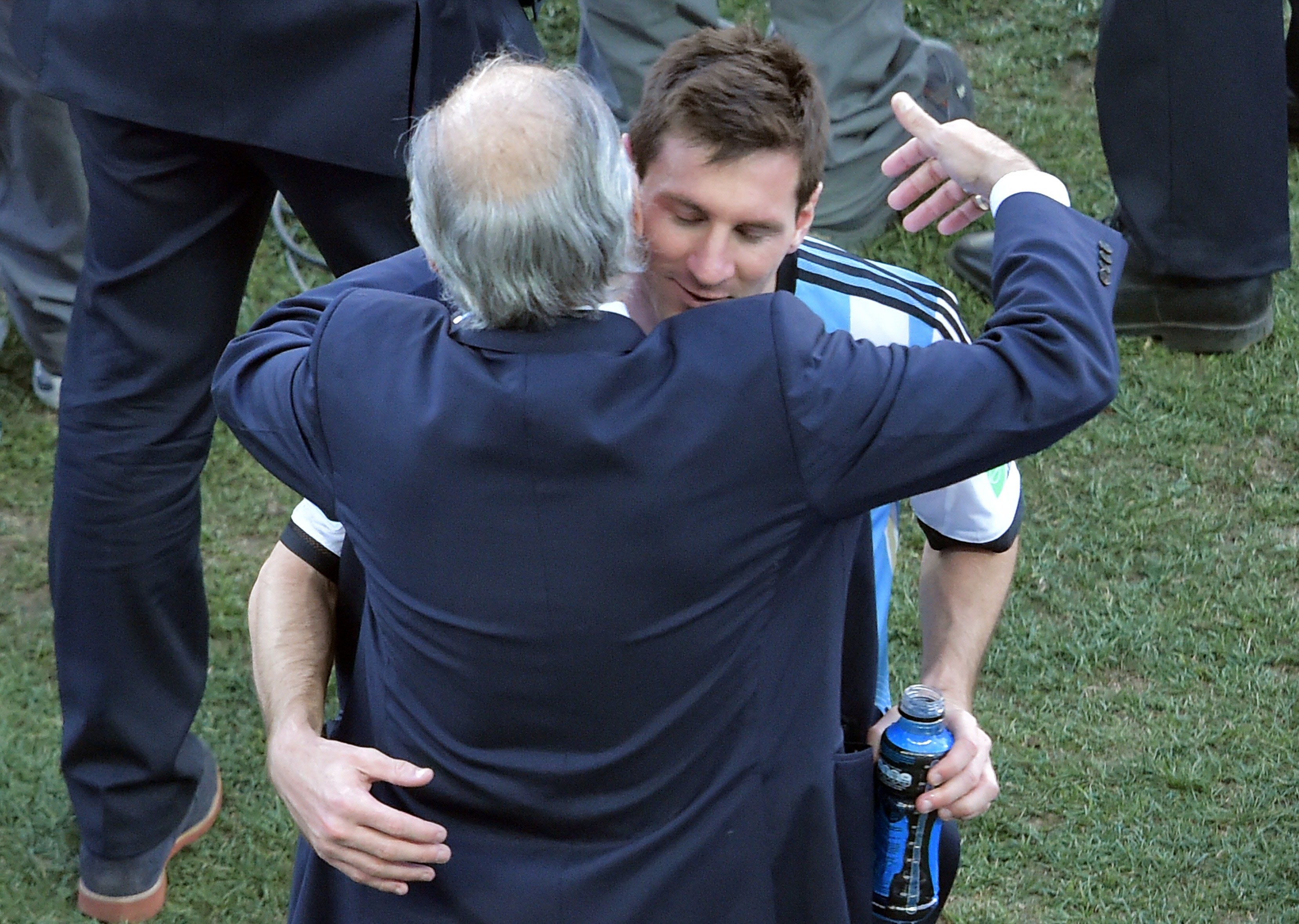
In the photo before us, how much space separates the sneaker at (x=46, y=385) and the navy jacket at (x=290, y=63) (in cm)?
240

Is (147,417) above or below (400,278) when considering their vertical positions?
below

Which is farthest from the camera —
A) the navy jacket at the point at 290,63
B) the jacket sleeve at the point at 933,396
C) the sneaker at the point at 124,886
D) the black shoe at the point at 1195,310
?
the black shoe at the point at 1195,310

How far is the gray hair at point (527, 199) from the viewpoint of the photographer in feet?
→ 5.12

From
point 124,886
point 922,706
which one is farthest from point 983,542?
point 124,886

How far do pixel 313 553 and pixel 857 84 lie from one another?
3192 mm

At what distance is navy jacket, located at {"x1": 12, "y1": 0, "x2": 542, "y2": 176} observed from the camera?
2494 mm

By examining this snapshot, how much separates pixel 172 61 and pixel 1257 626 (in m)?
2.75

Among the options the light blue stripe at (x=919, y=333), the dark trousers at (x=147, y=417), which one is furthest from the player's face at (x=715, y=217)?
the dark trousers at (x=147, y=417)

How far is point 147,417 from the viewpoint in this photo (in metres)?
2.90

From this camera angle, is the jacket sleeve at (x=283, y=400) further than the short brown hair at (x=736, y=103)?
No

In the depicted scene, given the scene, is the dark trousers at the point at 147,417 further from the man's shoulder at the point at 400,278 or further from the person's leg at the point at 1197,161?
the person's leg at the point at 1197,161

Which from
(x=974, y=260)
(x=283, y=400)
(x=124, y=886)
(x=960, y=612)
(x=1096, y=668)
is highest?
(x=283, y=400)

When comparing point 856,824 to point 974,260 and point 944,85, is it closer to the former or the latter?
point 974,260

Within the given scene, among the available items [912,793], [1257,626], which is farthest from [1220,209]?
[912,793]
